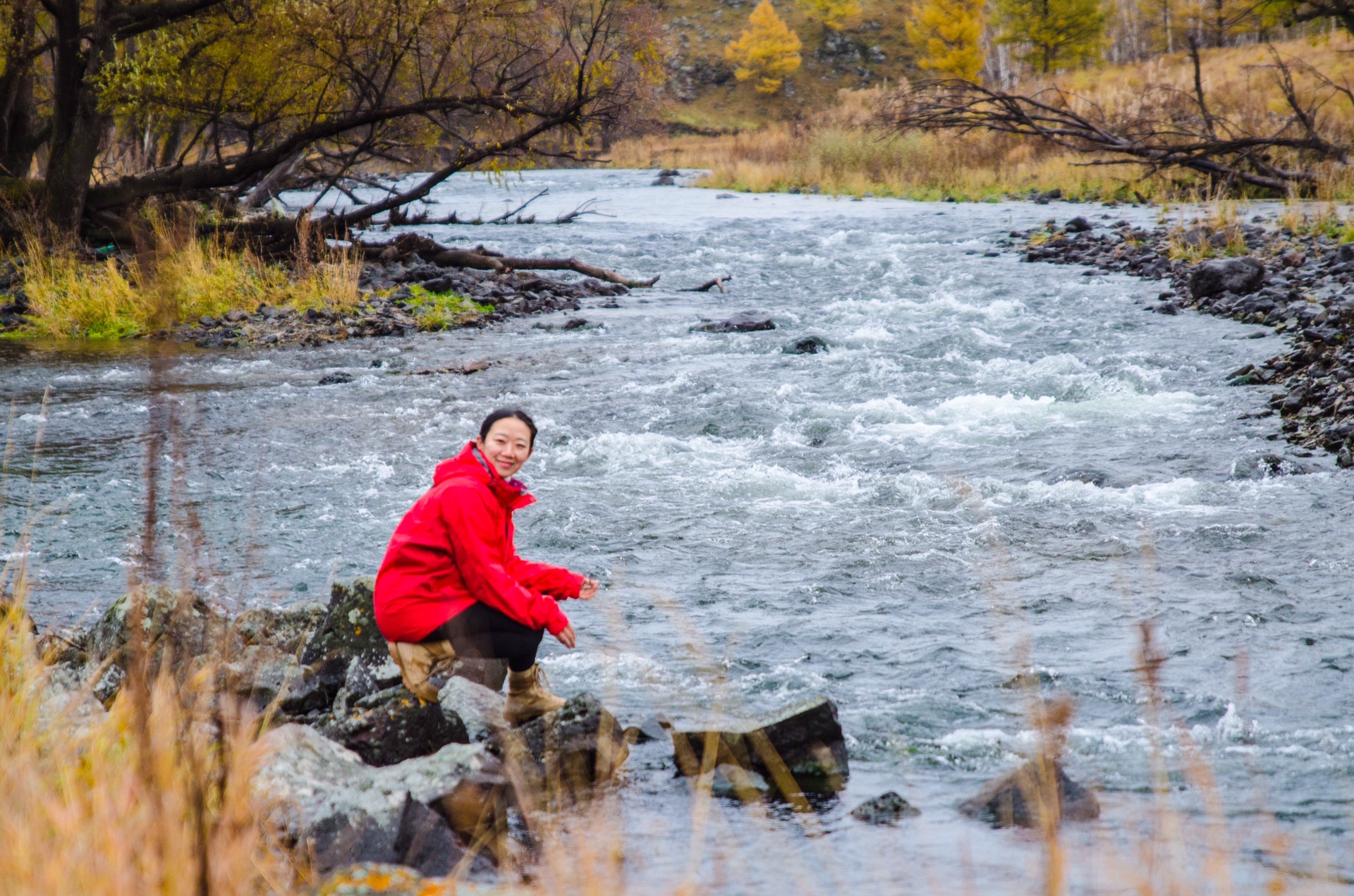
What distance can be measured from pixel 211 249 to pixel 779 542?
12.4 m

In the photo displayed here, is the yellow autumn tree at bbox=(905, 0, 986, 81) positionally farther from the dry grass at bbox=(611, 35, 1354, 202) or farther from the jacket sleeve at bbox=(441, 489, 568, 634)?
the jacket sleeve at bbox=(441, 489, 568, 634)

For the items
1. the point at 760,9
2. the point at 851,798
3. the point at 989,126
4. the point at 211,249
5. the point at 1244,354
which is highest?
the point at 760,9

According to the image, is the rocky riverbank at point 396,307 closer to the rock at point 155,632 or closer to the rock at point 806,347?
the rock at point 806,347

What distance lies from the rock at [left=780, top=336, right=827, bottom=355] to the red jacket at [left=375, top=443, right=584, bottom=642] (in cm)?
887

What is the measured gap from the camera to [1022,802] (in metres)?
3.61

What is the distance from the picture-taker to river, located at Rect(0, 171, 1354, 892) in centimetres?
383

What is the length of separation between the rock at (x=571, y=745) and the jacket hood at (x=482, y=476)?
31.5 inches

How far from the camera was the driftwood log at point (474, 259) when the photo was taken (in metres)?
17.9

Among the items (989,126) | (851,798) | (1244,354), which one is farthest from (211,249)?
(851,798)

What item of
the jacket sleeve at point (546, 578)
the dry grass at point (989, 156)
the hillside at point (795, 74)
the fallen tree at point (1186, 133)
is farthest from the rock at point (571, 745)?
the hillside at point (795, 74)

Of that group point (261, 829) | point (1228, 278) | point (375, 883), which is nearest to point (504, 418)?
point (261, 829)

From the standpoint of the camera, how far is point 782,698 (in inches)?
184

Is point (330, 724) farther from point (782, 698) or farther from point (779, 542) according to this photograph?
point (779, 542)

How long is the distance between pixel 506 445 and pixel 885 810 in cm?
186
